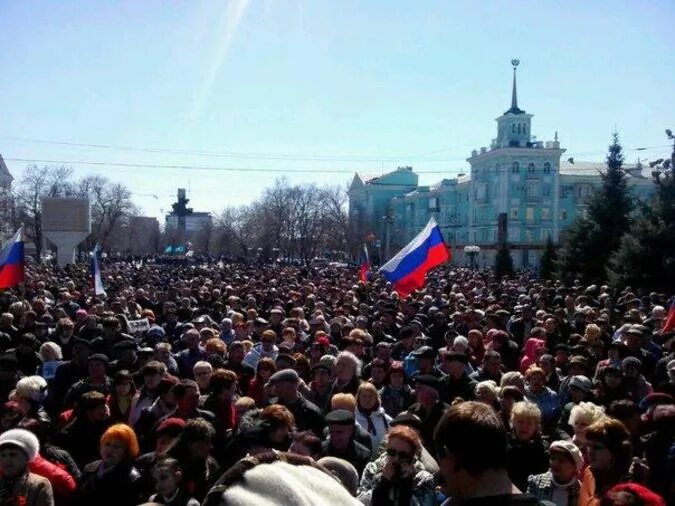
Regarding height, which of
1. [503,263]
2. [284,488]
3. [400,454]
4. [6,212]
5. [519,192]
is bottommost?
[400,454]

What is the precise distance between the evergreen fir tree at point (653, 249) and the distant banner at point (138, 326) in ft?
66.8

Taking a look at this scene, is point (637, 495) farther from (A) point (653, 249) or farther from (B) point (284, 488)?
(A) point (653, 249)

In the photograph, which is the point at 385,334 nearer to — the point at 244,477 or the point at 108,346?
the point at 108,346

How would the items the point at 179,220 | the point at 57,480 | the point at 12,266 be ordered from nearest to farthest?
the point at 57,480 → the point at 12,266 → the point at 179,220

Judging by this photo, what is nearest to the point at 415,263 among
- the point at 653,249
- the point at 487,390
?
the point at 487,390

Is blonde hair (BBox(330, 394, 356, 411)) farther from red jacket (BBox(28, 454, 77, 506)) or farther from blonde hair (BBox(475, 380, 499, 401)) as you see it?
red jacket (BBox(28, 454, 77, 506))

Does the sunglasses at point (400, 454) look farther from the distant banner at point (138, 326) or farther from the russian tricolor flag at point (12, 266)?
the russian tricolor flag at point (12, 266)

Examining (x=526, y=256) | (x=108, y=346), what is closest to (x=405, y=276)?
(x=108, y=346)

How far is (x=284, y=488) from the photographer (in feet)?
4.47

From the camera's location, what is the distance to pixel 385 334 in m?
12.9

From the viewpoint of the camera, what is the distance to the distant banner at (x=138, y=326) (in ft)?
42.3

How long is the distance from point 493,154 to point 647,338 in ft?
238

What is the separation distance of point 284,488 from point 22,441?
344 cm

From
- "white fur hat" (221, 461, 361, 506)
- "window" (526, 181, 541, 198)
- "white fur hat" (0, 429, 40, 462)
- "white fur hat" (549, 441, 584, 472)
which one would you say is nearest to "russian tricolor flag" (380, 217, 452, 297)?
"white fur hat" (549, 441, 584, 472)
